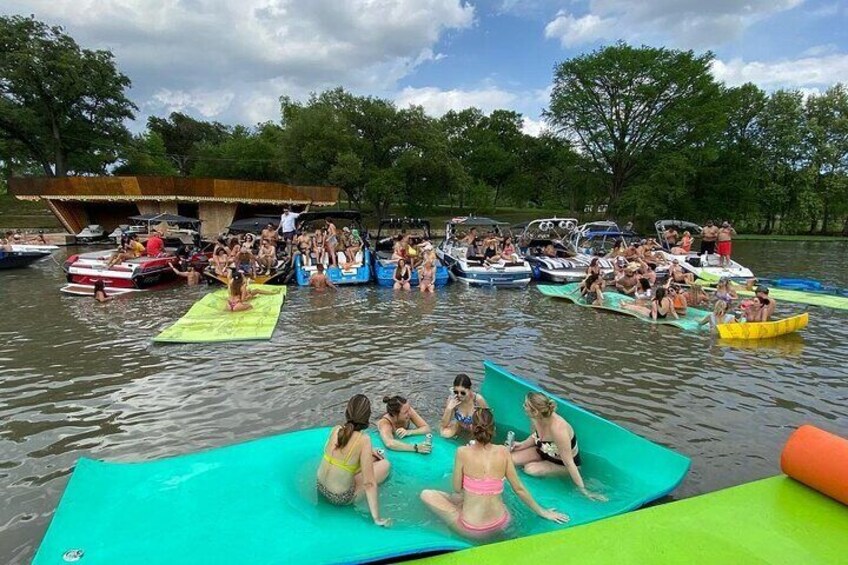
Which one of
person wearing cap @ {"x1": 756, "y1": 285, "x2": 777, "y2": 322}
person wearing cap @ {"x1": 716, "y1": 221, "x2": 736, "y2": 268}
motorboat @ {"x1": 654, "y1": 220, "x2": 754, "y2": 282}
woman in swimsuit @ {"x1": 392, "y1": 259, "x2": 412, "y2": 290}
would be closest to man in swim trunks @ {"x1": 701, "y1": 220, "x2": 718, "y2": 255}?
person wearing cap @ {"x1": 716, "y1": 221, "x2": 736, "y2": 268}

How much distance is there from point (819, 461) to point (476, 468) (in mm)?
3025

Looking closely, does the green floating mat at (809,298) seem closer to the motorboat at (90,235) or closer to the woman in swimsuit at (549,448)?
the woman in swimsuit at (549,448)

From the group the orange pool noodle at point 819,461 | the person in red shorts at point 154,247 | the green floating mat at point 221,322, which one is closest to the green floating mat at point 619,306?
the orange pool noodle at point 819,461

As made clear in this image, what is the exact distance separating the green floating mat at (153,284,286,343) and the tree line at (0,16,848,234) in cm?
2459

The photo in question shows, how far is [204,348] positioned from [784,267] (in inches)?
1045

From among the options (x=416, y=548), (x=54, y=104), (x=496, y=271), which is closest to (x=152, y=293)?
(x=496, y=271)

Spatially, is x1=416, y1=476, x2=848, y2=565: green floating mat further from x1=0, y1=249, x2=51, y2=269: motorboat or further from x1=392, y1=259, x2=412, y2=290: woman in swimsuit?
x1=0, y1=249, x2=51, y2=269: motorboat

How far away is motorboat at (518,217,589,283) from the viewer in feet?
58.6

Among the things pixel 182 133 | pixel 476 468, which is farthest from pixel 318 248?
pixel 182 133

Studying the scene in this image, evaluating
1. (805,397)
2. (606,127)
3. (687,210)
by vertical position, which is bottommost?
(805,397)

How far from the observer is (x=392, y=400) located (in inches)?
225

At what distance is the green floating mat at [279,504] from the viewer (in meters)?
3.60

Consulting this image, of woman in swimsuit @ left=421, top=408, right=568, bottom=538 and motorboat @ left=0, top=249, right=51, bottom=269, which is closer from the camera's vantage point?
woman in swimsuit @ left=421, top=408, right=568, bottom=538

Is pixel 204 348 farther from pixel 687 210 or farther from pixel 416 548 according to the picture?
pixel 687 210
